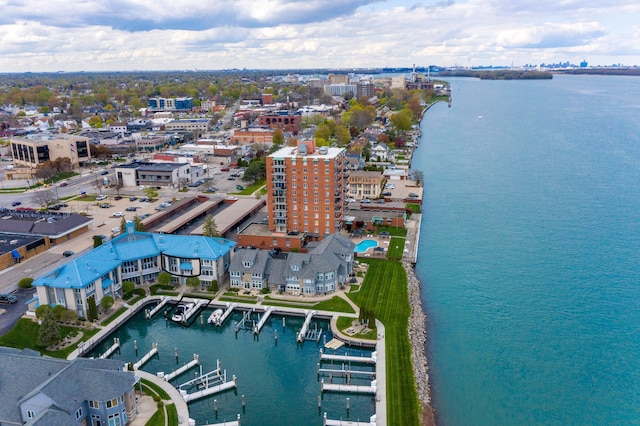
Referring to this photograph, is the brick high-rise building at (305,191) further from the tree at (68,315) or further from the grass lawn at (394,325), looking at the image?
the tree at (68,315)

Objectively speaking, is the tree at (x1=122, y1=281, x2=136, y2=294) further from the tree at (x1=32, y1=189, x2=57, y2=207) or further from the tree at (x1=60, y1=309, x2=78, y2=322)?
the tree at (x1=32, y1=189, x2=57, y2=207)

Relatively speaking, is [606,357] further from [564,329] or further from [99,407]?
[99,407]

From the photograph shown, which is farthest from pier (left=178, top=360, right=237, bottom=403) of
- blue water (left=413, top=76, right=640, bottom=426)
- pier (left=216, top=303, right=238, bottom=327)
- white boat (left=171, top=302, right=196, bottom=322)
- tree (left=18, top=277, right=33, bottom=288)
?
tree (left=18, top=277, right=33, bottom=288)

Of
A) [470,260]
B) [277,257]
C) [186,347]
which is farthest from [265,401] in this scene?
[470,260]

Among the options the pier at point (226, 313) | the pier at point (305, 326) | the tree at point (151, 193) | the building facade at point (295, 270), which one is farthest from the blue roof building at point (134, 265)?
the tree at point (151, 193)

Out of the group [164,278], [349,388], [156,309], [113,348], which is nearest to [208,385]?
[113,348]

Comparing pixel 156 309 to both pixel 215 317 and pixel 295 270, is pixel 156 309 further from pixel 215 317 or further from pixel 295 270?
pixel 295 270

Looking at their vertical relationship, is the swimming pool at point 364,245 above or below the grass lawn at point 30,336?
above
